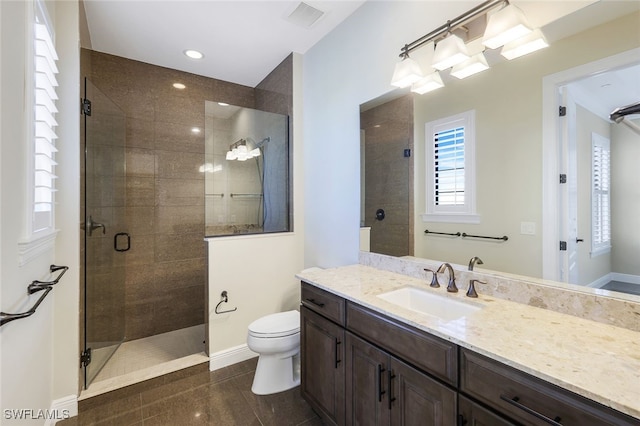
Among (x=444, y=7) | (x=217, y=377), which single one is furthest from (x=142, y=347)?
(x=444, y=7)

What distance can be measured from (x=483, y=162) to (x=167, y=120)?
304cm

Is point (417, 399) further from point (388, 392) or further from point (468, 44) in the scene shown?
point (468, 44)

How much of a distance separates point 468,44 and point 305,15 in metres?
1.33

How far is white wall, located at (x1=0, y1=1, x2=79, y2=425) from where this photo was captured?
104cm

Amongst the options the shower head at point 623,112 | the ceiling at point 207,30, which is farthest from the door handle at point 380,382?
the ceiling at point 207,30

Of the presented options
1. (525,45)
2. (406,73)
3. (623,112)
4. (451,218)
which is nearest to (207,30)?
(406,73)

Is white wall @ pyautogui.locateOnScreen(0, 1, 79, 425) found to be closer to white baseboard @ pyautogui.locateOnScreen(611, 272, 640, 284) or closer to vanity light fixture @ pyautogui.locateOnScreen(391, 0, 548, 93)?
vanity light fixture @ pyautogui.locateOnScreen(391, 0, 548, 93)

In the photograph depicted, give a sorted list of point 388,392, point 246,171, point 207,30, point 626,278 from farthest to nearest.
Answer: point 246,171 < point 207,30 < point 388,392 < point 626,278

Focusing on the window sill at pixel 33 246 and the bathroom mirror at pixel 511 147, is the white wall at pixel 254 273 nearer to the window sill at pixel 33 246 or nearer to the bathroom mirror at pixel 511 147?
the window sill at pixel 33 246

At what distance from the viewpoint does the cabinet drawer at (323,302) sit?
1.51 m

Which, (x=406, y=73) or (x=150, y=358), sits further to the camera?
(x=150, y=358)

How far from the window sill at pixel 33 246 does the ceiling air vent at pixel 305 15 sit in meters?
2.17

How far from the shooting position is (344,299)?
1.48 m

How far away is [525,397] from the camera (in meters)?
0.81
